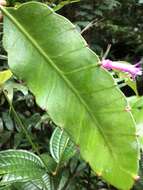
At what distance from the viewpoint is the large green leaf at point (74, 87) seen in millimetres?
576

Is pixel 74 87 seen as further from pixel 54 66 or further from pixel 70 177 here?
pixel 70 177

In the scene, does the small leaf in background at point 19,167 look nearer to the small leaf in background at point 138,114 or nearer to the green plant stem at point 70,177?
the green plant stem at point 70,177

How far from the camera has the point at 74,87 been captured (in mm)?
594

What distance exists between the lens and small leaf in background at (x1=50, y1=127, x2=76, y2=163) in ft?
3.49

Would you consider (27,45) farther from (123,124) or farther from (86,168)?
(86,168)

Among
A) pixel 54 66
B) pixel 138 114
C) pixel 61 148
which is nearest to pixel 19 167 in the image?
pixel 61 148

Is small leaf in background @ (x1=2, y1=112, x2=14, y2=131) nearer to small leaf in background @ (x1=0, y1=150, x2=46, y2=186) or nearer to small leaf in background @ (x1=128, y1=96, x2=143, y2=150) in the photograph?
small leaf in background @ (x1=0, y1=150, x2=46, y2=186)

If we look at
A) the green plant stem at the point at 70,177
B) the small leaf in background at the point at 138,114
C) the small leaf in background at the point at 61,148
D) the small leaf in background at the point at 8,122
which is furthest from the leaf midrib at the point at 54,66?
the small leaf in background at the point at 8,122

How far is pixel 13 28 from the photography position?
62 cm

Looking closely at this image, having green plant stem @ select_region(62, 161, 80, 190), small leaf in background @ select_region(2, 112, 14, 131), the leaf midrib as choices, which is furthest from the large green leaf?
small leaf in background @ select_region(2, 112, 14, 131)

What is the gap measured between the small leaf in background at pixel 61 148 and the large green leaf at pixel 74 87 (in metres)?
0.44

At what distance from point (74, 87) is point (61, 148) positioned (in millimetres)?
525

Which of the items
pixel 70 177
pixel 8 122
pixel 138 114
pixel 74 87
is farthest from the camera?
pixel 8 122

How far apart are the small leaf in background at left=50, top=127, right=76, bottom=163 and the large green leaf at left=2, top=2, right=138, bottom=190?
443mm
